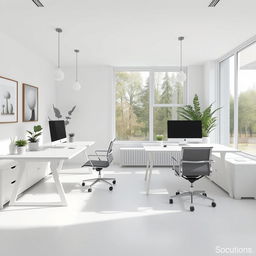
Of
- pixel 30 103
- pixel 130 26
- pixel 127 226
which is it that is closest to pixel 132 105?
pixel 30 103

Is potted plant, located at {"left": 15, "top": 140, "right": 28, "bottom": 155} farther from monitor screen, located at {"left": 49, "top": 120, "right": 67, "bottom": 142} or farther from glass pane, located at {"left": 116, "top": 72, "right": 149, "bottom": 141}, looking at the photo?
glass pane, located at {"left": 116, "top": 72, "right": 149, "bottom": 141}

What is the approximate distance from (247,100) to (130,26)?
9.31ft

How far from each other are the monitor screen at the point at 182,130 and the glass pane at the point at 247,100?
0.96 m

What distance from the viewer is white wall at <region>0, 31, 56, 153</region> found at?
4.96 metres

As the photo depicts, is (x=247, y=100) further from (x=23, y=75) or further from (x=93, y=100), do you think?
(x=23, y=75)

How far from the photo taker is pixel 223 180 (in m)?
5.04

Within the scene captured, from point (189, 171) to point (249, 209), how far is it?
981mm

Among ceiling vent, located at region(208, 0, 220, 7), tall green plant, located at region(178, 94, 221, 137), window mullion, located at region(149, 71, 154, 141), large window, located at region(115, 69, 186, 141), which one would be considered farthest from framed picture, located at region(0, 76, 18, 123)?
tall green plant, located at region(178, 94, 221, 137)

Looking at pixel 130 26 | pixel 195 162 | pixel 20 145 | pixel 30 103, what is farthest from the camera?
pixel 30 103

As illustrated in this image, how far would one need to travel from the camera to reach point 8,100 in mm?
5090

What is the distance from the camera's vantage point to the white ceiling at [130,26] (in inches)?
146

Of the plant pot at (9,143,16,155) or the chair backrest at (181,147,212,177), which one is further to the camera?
the plant pot at (9,143,16,155)

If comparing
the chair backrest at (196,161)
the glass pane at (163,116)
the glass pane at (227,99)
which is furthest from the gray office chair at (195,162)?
the glass pane at (163,116)

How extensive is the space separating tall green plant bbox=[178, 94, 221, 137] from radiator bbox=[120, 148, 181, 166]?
40.7 inches
